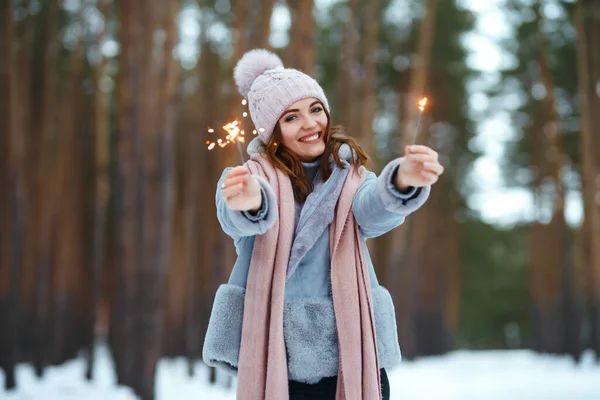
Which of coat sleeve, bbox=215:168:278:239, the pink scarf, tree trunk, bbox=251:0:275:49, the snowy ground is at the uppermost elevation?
tree trunk, bbox=251:0:275:49

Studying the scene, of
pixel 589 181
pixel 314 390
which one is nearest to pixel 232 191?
pixel 314 390

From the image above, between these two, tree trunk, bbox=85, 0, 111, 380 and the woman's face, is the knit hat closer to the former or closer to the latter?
the woman's face

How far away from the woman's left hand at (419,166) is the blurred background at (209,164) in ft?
1.69

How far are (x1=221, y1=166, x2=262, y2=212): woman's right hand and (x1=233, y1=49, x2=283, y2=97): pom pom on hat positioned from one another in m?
0.76

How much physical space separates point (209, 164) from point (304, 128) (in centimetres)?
1683

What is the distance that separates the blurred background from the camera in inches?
400

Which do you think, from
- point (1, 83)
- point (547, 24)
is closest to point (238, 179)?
point (1, 83)

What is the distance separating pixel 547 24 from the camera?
66.0 feet

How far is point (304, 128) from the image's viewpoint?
2.62 m

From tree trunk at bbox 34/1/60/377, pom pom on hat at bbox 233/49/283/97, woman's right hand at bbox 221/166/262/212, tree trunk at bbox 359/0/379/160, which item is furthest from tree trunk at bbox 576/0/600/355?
woman's right hand at bbox 221/166/262/212

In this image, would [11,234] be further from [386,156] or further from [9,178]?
[386,156]

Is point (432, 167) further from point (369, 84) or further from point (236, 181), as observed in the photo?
point (369, 84)

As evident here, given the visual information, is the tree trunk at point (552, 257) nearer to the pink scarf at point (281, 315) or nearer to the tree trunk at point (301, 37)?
the tree trunk at point (301, 37)

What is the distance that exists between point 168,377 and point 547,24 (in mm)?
13723
